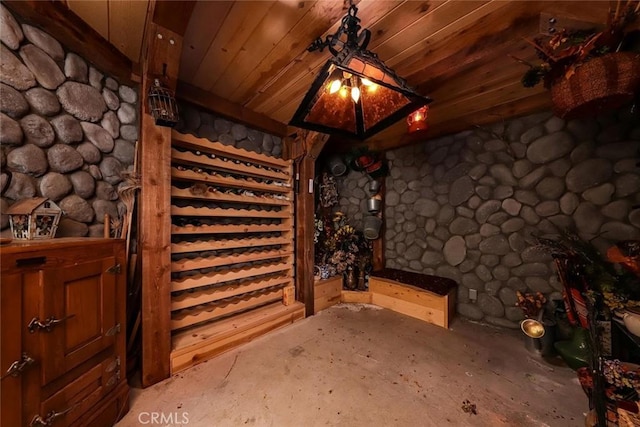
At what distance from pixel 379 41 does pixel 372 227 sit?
2.22 metres

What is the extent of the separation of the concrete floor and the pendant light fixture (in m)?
1.68

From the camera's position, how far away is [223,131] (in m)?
2.16

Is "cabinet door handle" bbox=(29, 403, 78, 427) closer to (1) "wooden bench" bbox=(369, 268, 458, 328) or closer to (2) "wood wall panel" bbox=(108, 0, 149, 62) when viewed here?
(2) "wood wall panel" bbox=(108, 0, 149, 62)

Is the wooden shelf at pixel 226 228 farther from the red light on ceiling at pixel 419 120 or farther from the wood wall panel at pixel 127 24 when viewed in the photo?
the red light on ceiling at pixel 419 120

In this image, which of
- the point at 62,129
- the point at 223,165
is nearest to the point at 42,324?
the point at 62,129

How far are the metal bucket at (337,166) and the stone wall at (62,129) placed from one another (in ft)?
7.96

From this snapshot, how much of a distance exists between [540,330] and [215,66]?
3.28m

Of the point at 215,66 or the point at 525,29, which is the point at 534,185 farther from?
the point at 215,66

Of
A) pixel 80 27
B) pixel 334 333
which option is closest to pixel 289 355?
pixel 334 333

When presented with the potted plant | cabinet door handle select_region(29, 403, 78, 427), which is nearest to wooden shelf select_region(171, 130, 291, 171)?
cabinet door handle select_region(29, 403, 78, 427)

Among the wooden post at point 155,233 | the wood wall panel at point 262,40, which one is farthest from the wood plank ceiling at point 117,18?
the wood wall panel at point 262,40

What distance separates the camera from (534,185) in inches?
84.4

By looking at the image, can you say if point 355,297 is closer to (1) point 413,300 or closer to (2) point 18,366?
(1) point 413,300

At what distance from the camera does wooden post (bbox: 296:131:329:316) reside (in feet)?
8.20
